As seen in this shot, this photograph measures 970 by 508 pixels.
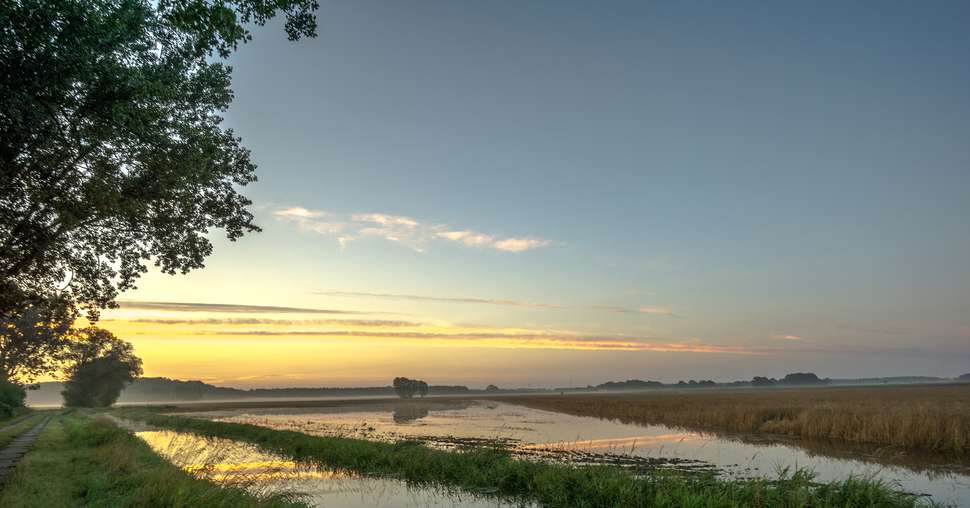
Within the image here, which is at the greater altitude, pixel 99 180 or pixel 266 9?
pixel 266 9

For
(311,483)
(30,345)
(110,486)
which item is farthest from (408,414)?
(110,486)

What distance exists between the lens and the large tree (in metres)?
12.3

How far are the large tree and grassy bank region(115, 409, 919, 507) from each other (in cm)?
1330

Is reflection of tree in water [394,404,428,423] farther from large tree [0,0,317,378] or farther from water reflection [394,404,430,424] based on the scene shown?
large tree [0,0,317,378]

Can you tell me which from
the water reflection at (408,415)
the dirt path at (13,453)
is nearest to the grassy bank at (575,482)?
the dirt path at (13,453)

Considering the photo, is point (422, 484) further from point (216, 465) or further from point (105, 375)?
point (105, 375)

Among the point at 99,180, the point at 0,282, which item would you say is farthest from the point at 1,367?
the point at 99,180

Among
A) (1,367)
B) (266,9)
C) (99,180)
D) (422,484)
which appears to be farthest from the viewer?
(1,367)

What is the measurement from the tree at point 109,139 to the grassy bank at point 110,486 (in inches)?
262

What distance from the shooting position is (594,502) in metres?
16.8

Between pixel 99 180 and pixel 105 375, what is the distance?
11889 cm

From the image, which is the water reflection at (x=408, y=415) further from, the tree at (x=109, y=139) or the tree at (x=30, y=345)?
the tree at (x=109, y=139)

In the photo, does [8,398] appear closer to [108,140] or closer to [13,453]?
[13,453]

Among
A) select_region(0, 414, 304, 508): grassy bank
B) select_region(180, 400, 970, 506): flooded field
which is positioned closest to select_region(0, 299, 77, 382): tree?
select_region(0, 414, 304, 508): grassy bank
